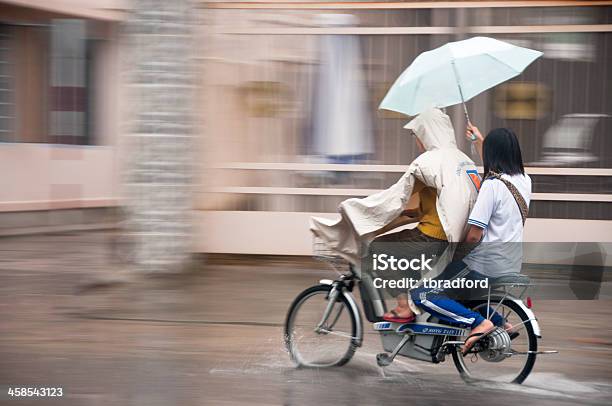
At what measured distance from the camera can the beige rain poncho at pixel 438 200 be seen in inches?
231

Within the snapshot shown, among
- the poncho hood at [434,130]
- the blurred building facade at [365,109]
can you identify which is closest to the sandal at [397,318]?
the poncho hood at [434,130]

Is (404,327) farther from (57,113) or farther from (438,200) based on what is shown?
(57,113)

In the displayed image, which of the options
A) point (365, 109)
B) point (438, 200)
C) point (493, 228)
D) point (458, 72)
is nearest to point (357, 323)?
point (438, 200)

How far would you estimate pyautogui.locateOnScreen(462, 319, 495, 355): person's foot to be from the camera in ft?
19.4

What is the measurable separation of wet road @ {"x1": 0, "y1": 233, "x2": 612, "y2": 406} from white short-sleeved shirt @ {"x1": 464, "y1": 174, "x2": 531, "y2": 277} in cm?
80

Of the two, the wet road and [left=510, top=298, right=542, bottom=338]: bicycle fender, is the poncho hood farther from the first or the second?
the wet road

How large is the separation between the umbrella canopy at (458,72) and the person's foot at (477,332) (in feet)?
4.78

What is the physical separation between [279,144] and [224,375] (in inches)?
186

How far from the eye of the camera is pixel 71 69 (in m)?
16.1

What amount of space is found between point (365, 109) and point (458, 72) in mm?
4264

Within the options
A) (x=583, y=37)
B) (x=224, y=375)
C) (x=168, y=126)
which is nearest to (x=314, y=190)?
(x=168, y=126)

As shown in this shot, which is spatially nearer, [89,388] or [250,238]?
[89,388]

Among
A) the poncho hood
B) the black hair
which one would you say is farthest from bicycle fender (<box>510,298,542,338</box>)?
the poncho hood

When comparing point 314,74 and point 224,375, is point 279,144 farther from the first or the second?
point 224,375
